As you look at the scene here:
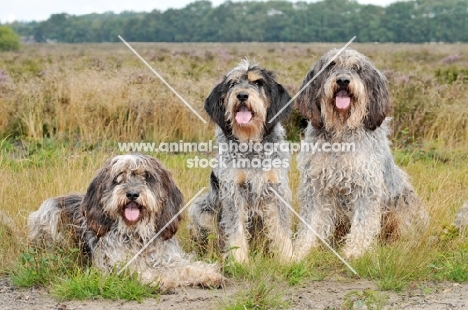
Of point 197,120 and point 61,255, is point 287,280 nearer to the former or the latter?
point 61,255

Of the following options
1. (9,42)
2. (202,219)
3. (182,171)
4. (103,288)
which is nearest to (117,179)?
(103,288)

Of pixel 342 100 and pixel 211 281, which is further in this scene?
pixel 342 100

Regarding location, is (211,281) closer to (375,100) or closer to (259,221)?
(259,221)

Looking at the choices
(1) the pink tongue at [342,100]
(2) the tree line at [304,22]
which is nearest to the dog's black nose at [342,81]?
(1) the pink tongue at [342,100]

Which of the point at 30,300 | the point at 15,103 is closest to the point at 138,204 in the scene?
the point at 30,300

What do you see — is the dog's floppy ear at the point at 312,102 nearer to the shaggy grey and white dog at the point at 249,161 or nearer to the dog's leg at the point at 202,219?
the shaggy grey and white dog at the point at 249,161

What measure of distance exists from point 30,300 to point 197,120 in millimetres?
7539

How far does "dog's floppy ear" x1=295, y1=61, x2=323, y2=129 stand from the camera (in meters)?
7.41

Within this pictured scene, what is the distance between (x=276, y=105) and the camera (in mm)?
7309

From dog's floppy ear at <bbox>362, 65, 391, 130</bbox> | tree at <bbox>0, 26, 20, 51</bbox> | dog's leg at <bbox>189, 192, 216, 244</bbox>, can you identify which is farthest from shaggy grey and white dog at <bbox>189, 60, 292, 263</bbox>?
tree at <bbox>0, 26, 20, 51</bbox>

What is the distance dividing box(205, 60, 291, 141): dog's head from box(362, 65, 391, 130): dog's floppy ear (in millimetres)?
771

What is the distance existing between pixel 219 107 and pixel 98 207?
5.06 ft

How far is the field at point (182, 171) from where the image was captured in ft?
21.9

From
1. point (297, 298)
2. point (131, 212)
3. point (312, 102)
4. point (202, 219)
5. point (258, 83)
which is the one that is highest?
point (258, 83)
